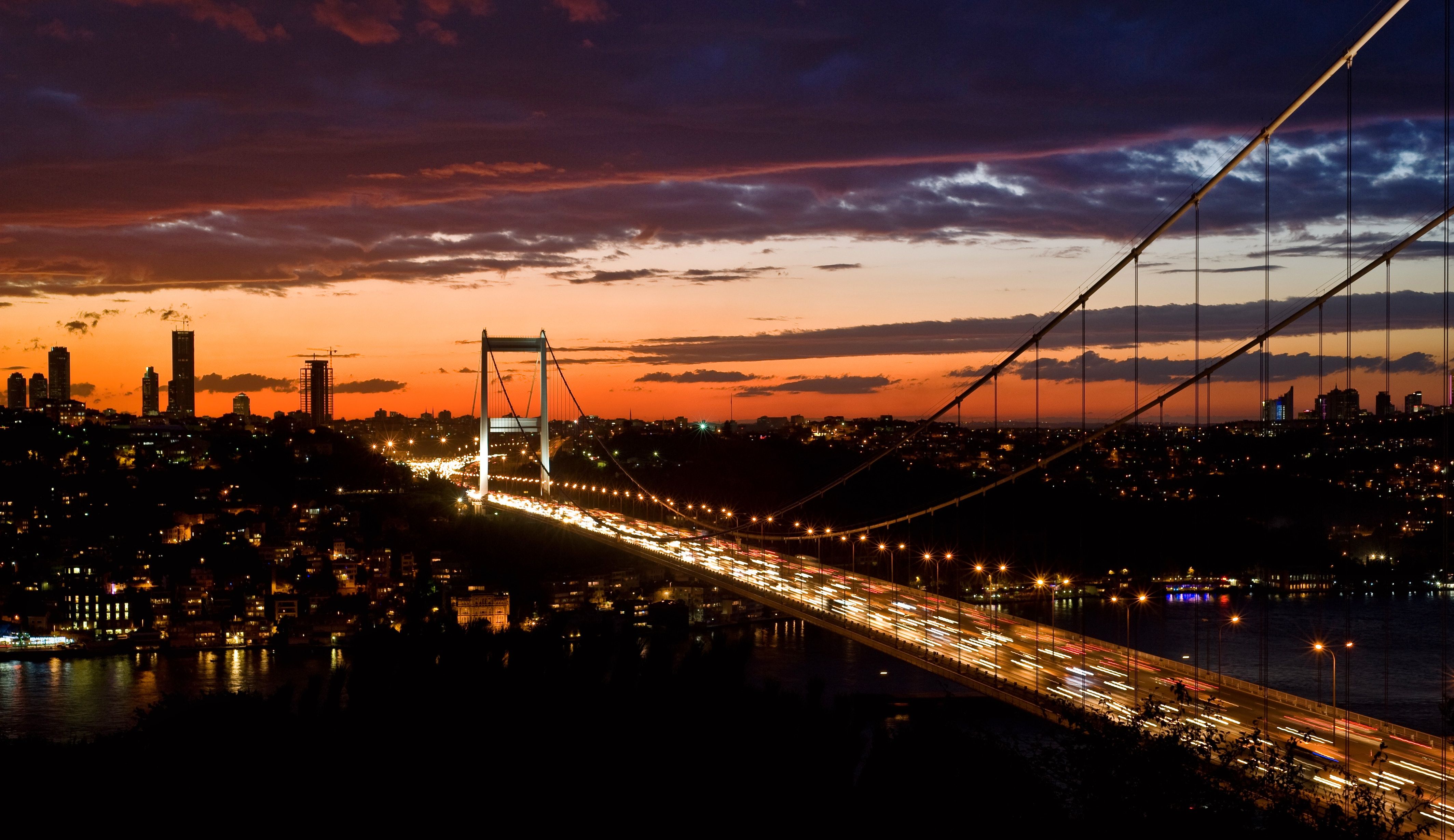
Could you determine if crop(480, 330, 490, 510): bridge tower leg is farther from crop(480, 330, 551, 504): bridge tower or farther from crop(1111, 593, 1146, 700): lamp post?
crop(1111, 593, 1146, 700): lamp post

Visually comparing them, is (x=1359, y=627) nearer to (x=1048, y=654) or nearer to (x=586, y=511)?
(x=1048, y=654)

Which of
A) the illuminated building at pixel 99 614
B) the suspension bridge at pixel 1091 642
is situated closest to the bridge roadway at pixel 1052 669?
the suspension bridge at pixel 1091 642

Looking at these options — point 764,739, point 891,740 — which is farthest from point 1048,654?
point 764,739

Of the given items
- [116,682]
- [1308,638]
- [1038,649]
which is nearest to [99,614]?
[116,682]

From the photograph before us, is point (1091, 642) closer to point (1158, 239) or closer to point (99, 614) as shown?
point (1158, 239)

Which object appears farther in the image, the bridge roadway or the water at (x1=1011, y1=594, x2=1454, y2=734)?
the water at (x1=1011, y1=594, x2=1454, y2=734)

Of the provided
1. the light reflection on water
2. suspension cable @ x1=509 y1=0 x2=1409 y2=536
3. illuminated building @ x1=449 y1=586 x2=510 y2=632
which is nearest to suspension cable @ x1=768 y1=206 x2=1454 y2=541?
suspension cable @ x1=509 y1=0 x2=1409 y2=536
